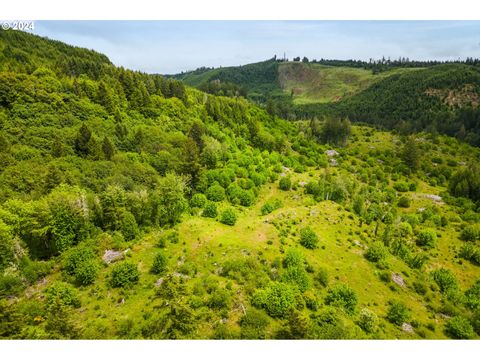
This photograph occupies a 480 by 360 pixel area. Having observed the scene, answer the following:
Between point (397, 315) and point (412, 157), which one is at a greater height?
point (412, 157)

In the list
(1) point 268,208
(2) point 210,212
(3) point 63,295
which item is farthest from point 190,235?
(1) point 268,208

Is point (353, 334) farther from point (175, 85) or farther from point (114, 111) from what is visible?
point (175, 85)

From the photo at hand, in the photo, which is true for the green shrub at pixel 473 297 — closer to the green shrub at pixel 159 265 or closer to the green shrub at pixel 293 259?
the green shrub at pixel 293 259

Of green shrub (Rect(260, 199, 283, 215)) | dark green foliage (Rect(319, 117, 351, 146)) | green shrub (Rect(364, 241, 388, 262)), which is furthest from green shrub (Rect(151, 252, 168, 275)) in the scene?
dark green foliage (Rect(319, 117, 351, 146))

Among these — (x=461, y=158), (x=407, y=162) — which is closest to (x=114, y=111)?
(x=407, y=162)

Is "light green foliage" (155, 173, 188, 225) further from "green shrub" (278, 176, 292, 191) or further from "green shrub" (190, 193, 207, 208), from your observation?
"green shrub" (278, 176, 292, 191)

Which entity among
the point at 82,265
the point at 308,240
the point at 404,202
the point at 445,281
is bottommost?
the point at 445,281

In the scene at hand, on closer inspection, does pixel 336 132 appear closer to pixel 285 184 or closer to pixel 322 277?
pixel 285 184

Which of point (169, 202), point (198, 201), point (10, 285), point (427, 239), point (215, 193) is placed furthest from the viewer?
point (215, 193)
